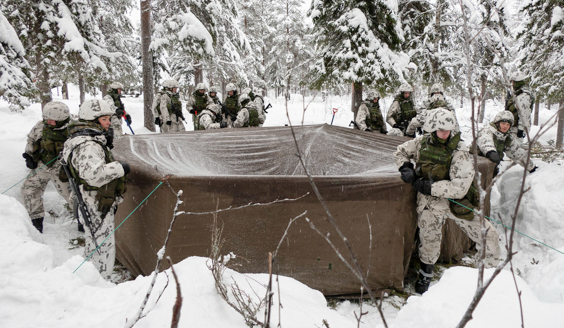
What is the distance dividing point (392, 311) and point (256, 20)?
2717cm

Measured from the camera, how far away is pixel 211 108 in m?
8.81

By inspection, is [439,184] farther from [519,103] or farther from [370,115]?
[370,115]

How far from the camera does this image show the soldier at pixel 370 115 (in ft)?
25.5

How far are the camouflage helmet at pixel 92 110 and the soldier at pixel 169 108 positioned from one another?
212 inches

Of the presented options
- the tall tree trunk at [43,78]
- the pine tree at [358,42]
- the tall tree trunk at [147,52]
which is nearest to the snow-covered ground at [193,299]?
the tall tree trunk at [147,52]

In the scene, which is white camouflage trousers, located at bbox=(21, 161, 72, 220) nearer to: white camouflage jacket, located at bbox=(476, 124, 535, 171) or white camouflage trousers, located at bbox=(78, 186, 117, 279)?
white camouflage trousers, located at bbox=(78, 186, 117, 279)

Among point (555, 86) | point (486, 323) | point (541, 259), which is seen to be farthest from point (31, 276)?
point (555, 86)

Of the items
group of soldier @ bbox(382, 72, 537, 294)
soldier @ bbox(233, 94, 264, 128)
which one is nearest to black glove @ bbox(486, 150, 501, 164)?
group of soldier @ bbox(382, 72, 537, 294)

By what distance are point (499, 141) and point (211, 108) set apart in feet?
21.2

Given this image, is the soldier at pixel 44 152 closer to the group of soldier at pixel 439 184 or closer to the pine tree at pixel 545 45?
the group of soldier at pixel 439 184

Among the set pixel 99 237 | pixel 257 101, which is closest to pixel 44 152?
pixel 99 237

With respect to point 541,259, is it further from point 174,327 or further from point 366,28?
point 366,28

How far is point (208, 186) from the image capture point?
11.6ft

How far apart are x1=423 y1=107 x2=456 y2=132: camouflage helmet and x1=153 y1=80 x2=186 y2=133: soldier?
22.4 feet
